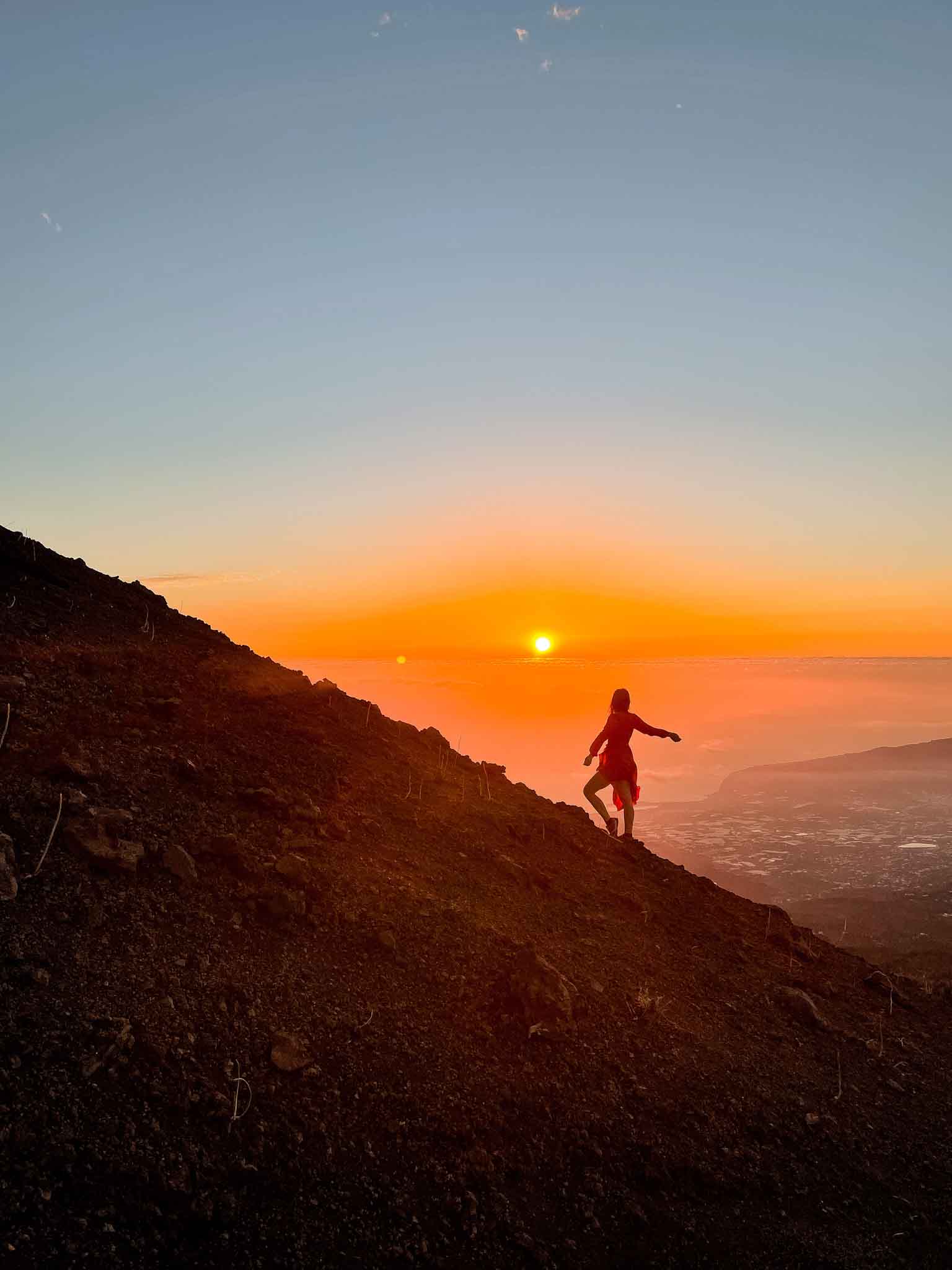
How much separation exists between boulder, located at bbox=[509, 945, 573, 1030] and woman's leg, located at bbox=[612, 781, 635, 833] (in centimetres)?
543

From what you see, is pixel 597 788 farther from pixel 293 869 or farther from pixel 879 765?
pixel 879 765

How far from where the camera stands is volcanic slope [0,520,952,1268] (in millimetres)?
3611

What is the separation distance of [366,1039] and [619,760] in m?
7.45

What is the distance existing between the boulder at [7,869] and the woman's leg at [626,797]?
854cm

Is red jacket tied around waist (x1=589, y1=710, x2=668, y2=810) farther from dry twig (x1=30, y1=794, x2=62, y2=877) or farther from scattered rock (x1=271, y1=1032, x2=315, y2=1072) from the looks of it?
dry twig (x1=30, y1=794, x2=62, y2=877)

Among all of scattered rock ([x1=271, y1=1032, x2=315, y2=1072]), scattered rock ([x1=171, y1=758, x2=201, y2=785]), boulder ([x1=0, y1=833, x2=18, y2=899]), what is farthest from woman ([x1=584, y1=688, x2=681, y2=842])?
boulder ([x1=0, y1=833, x2=18, y2=899])

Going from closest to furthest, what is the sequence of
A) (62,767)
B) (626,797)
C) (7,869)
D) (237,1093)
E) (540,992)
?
(237,1093) → (7,869) → (540,992) → (62,767) → (626,797)

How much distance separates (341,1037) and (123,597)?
8379mm

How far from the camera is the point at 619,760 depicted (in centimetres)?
1152

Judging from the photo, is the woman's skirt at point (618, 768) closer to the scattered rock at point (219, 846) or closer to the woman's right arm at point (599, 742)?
the woman's right arm at point (599, 742)

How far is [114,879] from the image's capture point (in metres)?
5.05

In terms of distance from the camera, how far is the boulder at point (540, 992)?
559 centimetres

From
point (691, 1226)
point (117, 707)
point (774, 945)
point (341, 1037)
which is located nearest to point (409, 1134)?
point (341, 1037)

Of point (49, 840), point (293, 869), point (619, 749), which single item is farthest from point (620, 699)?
point (49, 840)
